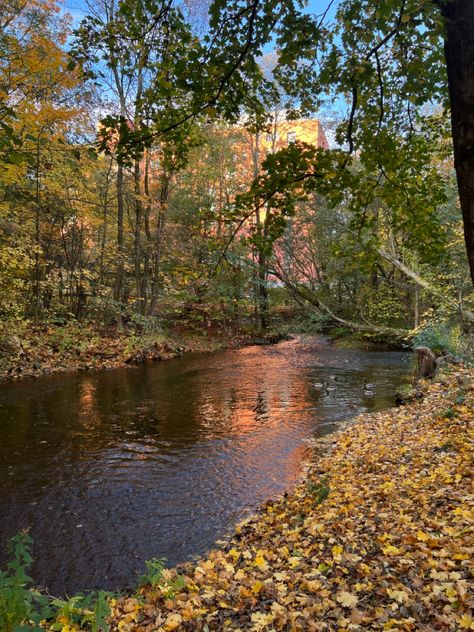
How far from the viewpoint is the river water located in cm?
510

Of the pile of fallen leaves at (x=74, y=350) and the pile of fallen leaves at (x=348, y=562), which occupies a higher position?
the pile of fallen leaves at (x=74, y=350)

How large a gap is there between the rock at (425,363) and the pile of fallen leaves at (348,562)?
6.03 m

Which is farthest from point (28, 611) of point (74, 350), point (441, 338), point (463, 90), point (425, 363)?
point (74, 350)

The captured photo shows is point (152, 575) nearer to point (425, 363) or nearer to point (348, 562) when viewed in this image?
point (348, 562)

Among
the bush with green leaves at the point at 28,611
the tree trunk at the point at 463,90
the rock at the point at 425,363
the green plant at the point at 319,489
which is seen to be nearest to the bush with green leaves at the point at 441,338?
the rock at the point at 425,363

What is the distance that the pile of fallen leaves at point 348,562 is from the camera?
2910 mm

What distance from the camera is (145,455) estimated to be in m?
7.92

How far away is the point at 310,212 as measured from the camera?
25.4m

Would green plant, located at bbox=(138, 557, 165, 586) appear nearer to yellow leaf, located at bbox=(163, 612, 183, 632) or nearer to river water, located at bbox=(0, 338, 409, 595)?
river water, located at bbox=(0, 338, 409, 595)

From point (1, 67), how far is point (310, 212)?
17692 mm

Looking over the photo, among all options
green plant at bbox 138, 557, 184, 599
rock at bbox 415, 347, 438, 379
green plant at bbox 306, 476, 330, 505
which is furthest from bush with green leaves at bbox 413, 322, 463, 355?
green plant at bbox 138, 557, 184, 599

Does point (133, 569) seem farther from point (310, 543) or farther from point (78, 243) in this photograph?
point (78, 243)

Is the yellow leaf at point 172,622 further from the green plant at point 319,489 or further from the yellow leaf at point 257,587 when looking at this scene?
the green plant at point 319,489

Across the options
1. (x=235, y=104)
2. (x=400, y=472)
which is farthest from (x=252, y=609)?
(x=235, y=104)
